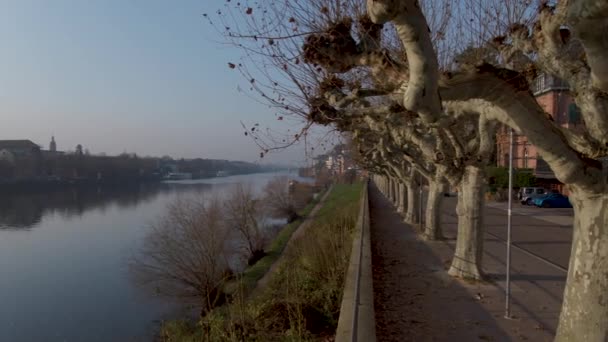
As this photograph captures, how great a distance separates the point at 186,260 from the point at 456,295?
13.5 metres

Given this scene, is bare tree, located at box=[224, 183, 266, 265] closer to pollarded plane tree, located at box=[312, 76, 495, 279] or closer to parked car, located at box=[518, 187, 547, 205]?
pollarded plane tree, located at box=[312, 76, 495, 279]

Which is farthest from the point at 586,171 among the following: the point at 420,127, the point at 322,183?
the point at 322,183

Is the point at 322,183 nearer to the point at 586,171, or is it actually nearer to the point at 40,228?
the point at 40,228

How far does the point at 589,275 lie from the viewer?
3.81 metres

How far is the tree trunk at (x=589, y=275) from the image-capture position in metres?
3.76

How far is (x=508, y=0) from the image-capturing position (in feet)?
19.1

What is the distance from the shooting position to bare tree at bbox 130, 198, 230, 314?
702 inches

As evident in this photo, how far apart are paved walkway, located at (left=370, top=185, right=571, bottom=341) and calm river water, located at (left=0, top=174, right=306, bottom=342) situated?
33.2 feet

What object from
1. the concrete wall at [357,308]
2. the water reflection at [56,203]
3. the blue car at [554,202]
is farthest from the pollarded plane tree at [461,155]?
the water reflection at [56,203]

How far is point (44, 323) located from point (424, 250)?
579 inches

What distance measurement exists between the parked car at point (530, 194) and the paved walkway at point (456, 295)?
18421mm

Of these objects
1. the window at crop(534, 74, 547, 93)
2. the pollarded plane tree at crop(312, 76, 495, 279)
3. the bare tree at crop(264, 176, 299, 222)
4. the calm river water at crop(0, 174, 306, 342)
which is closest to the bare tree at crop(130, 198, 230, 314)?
the calm river water at crop(0, 174, 306, 342)

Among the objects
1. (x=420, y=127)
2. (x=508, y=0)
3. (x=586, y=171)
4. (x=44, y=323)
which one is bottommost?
(x=44, y=323)

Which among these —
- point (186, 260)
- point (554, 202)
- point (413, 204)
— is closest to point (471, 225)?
point (413, 204)
